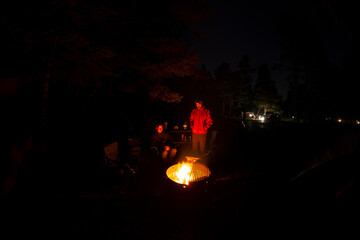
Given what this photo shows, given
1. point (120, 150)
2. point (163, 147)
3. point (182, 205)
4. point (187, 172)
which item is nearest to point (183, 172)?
point (187, 172)

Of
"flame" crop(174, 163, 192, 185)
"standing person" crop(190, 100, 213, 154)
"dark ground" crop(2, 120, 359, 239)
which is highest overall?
"standing person" crop(190, 100, 213, 154)

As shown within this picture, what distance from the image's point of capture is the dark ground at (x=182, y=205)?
2.92m

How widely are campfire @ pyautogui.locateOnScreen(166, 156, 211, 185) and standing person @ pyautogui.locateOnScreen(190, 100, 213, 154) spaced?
2.24m

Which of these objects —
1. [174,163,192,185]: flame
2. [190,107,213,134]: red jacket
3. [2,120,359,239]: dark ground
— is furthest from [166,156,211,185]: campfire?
[190,107,213,134]: red jacket

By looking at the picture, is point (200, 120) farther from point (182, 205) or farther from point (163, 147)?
point (182, 205)

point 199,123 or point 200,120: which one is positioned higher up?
point 200,120

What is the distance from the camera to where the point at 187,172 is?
4.11 m

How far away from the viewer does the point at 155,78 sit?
33.1 feet

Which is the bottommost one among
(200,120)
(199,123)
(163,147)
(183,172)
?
(183,172)

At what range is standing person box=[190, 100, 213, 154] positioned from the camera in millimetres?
6188

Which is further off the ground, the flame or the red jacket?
the red jacket

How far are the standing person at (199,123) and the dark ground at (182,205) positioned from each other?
160 centimetres

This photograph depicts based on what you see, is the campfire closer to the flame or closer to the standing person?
the flame

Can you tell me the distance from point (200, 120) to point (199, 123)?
12 centimetres
